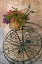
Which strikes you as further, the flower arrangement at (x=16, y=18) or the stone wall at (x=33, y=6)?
the stone wall at (x=33, y=6)

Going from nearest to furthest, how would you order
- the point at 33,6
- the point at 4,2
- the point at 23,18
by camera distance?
1. the point at 23,18
2. the point at 33,6
3. the point at 4,2

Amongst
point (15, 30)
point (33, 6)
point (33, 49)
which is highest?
point (33, 6)

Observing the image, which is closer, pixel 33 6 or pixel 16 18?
pixel 16 18

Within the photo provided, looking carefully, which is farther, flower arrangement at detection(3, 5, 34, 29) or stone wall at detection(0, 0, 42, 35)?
stone wall at detection(0, 0, 42, 35)

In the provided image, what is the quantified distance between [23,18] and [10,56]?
0.71 metres

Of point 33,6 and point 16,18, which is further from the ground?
point 33,6

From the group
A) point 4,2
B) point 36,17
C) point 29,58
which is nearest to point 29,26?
point 36,17

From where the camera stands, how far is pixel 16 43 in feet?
10.9

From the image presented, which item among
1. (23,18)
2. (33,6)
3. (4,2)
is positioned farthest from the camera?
(4,2)

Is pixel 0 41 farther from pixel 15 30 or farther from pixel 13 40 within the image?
pixel 15 30

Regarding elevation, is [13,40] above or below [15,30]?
below

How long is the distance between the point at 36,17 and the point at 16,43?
0.50 meters

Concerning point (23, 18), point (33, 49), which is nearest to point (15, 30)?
point (23, 18)

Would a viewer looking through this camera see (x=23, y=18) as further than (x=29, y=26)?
No
